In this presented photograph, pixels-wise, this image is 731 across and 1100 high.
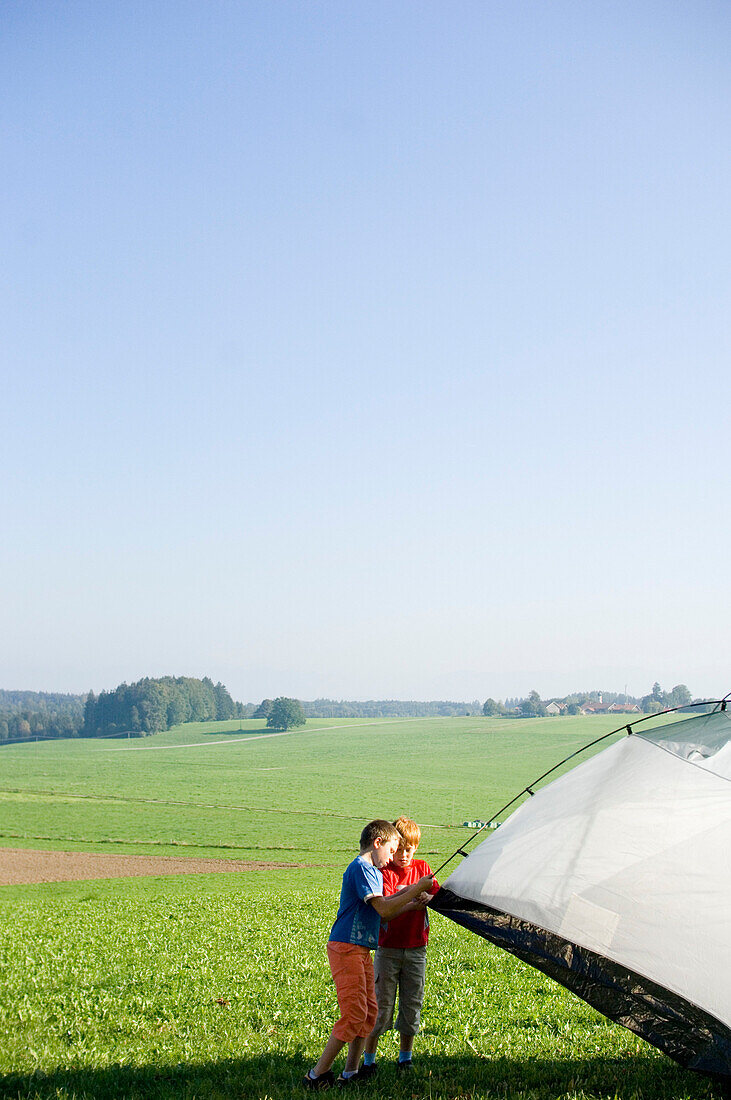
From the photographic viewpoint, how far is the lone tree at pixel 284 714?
159625 mm

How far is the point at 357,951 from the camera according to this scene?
591cm

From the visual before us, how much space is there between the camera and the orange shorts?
5816mm

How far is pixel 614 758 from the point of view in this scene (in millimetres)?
6703

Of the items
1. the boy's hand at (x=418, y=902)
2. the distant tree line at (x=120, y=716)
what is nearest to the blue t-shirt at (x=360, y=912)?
the boy's hand at (x=418, y=902)

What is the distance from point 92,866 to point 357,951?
34.2 meters

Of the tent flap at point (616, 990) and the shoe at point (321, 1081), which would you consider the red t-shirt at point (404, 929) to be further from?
the shoe at point (321, 1081)

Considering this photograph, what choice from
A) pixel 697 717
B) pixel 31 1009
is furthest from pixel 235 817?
pixel 697 717

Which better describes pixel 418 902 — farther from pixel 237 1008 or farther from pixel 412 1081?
pixel 237 1008

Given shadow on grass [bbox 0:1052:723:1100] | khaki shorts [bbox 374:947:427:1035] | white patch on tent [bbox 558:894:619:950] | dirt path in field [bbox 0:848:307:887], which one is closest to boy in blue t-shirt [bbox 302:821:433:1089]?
shadow on grass [bbox 0:1052:723:1100]

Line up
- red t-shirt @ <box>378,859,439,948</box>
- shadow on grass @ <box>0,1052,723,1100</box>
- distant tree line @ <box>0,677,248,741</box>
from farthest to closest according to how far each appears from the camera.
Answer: distant tree line @ <box>0,677,248,741</box> → red t-shirt @ <box>378,859,439,948</box> → shadow on grass @ <box>0,1052,723,1100</box>

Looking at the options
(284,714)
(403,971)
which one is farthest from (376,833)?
(284,714)

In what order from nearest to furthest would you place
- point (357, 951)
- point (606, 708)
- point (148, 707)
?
point (357, 951), point (148, 707), point (606, 708)

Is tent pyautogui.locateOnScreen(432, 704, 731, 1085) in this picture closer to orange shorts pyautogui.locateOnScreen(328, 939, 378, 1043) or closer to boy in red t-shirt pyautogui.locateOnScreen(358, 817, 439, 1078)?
boy in red t-shirt pyautogui.locateOnScreen(358, 817, 439, 1078)

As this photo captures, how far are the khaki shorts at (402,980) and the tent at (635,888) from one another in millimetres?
457
